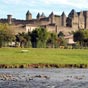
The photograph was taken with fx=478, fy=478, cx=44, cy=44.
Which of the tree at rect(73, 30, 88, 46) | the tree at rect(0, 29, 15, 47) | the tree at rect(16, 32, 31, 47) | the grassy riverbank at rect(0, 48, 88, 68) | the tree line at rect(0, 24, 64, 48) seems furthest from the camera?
the tree at rect(73, 30, 88, 46)

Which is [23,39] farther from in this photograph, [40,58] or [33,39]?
[40,58]

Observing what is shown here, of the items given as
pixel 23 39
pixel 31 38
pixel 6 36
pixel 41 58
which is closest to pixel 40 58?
pixel 41 58

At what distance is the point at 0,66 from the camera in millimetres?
55250

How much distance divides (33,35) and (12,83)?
111m

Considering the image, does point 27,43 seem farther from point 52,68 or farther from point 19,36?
point 52,68

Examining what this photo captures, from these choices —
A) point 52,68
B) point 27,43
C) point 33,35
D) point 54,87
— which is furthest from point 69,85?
point 33,35

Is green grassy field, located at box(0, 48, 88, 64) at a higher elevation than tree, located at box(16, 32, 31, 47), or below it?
below

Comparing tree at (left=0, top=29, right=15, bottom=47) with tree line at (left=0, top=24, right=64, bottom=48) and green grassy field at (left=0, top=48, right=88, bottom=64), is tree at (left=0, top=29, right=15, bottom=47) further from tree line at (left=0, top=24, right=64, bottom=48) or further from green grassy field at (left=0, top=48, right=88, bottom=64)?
green grassy field at (left=0, top=48, right=88, bottom=64)

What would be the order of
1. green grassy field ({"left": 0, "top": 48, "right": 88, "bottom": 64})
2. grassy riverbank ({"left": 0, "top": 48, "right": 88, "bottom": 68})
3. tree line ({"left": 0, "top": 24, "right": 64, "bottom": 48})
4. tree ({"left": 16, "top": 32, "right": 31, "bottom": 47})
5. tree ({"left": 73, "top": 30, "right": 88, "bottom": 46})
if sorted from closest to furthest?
grassy riverbank ({"left": 0, "top": 48, "right": 88, "bottom": 68})
green grassy field ({"left": 0, "top": 48, "right": 88, "bottom": 64})
tree line ({"left": 0, "top": 24, "right": 64, "bottom": 48})
tree ({"left": 16, "top": 32, "right": 31, "bottom": 47})
tree ({"left": 73, "top": 30, "right": 88, "bottom": 46})

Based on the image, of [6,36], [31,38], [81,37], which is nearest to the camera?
[6,36]

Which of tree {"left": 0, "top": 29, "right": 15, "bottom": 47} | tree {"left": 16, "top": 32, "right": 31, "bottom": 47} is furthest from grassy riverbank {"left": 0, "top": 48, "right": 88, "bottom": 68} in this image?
tree {"left": 16, "top": 32, "right": 31, "bottom": 47}

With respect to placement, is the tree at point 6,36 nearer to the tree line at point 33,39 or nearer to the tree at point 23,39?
the tree line at point 33,39

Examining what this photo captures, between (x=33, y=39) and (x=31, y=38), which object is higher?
(x=31, y=38)

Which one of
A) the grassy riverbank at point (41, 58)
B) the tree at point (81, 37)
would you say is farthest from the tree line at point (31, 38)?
the grassy riverbank at point (41, 58)
